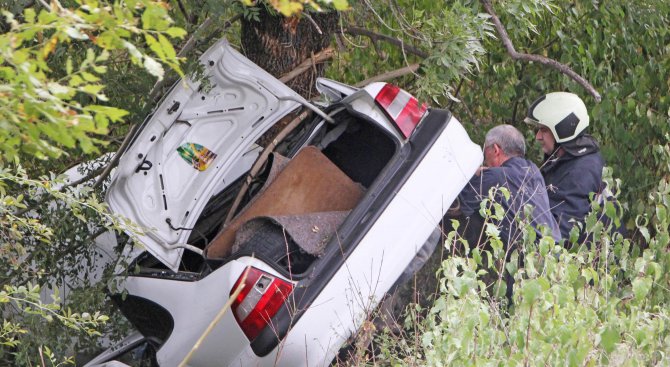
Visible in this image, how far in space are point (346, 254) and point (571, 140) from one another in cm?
225

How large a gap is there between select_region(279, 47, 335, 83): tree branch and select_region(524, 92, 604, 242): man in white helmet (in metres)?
1.43

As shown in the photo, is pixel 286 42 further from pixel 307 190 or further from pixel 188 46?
pixel 307 190

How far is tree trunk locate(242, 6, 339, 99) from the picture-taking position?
682cm

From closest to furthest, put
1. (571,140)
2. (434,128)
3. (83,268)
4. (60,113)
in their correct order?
(60,113) < (434,128) < (83,268) < (571,140)

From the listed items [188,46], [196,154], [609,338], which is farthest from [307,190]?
[609,338]

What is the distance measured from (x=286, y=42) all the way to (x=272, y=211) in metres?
1.42

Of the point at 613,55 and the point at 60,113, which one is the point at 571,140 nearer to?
the point at 613,55

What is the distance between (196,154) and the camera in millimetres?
5766

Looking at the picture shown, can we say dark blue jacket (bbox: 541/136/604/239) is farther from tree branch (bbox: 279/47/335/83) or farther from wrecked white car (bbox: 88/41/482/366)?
tree branch (bbox: 279/47/335/83)

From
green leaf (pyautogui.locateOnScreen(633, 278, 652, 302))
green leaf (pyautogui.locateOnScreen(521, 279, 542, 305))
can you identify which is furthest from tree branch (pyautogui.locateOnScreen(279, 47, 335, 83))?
green leaf (pyautogui.locateOnScreen(521, 279, 542, 305))

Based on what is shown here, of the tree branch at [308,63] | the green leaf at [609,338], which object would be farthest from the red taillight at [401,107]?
the green leaf at [609,338]

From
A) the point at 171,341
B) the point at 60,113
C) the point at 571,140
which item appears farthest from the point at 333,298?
the point at 60,113

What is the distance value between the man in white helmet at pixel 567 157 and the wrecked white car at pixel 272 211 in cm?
101

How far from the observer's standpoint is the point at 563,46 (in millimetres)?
7977
